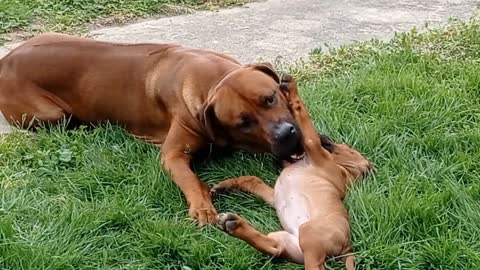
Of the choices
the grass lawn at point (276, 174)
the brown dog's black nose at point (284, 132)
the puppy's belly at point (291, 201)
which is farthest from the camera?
the brown dog's black nose at point (284, 132)

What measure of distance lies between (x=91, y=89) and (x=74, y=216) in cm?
111

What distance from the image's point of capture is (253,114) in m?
3.83

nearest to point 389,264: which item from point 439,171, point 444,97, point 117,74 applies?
point 439,171

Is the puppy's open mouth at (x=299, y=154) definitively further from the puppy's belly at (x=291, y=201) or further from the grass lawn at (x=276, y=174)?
→ the grass lawn at (x=276, y=174)

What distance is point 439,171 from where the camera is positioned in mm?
3939

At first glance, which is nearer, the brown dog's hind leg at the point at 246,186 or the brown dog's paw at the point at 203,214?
the brown dog's paw at the point at 203,214

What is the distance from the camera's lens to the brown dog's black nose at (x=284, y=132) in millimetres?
3787

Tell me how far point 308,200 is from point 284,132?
1.15 feet

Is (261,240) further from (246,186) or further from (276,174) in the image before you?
(276,174)

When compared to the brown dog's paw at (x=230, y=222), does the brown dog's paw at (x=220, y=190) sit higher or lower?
lower

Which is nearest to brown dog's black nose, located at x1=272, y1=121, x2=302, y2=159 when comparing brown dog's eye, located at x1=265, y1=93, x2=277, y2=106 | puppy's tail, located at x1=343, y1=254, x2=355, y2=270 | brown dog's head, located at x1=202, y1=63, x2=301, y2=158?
brown dog's head, located at x1=202, y1=63, x2=301, y2=158

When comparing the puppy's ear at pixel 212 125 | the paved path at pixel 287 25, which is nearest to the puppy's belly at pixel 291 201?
the puppy's ear at pixel 212 125

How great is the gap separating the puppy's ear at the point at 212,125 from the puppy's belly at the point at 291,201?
34 centimetres

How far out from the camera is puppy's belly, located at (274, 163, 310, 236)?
351 centimetres
